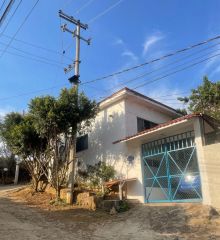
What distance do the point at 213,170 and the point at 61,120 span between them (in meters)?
7.56

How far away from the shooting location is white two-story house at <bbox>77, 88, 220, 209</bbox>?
12133mm

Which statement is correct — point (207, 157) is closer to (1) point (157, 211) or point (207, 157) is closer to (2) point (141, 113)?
(1) point (157, 211)

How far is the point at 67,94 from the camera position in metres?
15.5

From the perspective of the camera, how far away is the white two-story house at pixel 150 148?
12.1 meters

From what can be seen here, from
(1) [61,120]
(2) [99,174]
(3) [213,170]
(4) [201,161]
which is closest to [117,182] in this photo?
(2) [99,174]

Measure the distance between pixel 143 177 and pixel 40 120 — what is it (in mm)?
5916

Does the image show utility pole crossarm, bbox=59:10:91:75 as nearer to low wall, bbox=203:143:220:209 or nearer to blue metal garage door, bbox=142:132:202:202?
blue metal garage door, bbox=142:132:202:202

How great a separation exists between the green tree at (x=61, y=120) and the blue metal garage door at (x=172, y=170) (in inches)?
144

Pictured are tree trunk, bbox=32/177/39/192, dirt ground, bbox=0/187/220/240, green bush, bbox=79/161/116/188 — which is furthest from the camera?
tree trunk, bbox=32/177/39/192

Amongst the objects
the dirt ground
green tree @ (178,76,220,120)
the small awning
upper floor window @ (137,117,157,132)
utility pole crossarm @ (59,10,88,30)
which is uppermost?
utility pole crossarm @ (59,10,88,30)

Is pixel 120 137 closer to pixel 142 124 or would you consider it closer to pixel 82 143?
pixel 142 124

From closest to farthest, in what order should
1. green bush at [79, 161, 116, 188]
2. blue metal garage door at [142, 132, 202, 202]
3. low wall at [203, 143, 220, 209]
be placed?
low wall at [203, 143, 220, 209]
blue metal garage door at [142, 132, 202, 202]
green bush at [79, 161, 116, 188]

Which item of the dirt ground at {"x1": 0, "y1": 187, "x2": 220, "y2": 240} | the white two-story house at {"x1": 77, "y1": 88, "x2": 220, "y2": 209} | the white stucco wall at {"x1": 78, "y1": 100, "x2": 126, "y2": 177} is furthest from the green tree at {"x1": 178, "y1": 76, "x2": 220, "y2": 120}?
the dirt ground at {"x1": 0, "y1": 187, "x2": 220, "y2": 240}

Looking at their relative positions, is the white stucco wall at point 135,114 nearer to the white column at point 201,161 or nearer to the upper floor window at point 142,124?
the upper floor window at point 142,124
